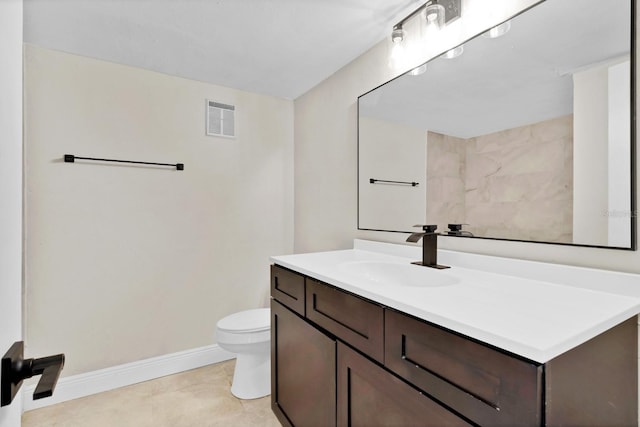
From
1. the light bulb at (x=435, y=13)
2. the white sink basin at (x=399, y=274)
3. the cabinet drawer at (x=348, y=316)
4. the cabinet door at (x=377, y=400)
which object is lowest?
the cabinet door at (x=377, y=400)

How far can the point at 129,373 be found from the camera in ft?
7.13

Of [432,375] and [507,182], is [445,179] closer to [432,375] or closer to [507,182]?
[507,182]

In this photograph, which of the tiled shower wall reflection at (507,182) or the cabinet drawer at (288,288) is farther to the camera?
the cabinet drawer at (288,288)

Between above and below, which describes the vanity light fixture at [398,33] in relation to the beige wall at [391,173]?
above

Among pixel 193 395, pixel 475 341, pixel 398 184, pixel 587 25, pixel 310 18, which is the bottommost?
pixel 193 395

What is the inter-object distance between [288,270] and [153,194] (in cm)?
129

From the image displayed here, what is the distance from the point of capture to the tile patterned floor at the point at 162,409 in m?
1.79

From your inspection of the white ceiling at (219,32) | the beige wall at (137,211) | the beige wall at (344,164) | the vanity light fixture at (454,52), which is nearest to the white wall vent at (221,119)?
the beige wall at (137,211)

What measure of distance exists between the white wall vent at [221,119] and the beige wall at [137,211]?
0.05 meters

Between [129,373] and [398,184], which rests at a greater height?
[398,184]

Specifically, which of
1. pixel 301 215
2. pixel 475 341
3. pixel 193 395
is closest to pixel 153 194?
pixel 301 215

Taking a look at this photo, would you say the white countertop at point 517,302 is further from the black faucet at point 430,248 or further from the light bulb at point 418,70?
the light bulb at point 418,70

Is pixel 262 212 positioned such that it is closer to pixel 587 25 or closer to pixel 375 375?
pixel 375 375

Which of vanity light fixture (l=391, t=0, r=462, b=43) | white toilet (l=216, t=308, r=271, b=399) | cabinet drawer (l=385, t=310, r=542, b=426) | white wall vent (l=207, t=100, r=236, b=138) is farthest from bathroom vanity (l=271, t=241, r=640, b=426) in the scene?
white wall vent (l=207, t=100, r=236, b=138)
